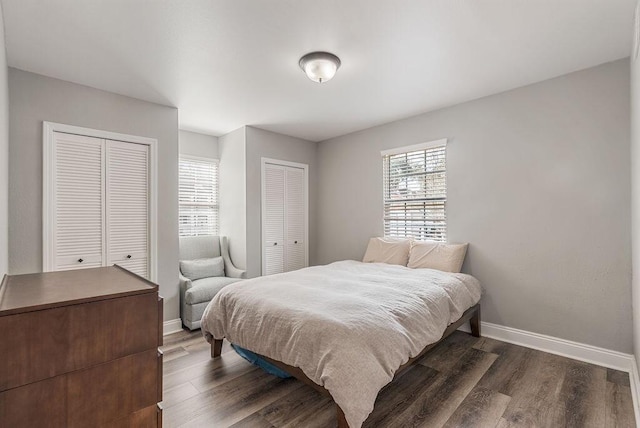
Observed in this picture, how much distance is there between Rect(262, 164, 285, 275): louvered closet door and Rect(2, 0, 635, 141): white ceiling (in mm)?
1334

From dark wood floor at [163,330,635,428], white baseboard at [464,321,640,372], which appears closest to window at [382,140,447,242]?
white baseboard at [464,321,640,372]

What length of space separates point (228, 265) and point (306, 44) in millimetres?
3048

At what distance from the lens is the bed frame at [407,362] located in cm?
174

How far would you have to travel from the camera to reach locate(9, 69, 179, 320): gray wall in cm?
→ 254

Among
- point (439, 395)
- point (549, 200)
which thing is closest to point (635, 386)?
point (439, 395)

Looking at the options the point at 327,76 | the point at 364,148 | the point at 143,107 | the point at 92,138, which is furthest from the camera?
the point at 364,148

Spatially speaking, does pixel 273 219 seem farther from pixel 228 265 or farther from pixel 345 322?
pixel 345 322

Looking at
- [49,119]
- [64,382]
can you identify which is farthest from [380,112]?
[64,382]

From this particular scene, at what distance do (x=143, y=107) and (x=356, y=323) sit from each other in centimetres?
313

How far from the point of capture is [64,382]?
39.8 inches

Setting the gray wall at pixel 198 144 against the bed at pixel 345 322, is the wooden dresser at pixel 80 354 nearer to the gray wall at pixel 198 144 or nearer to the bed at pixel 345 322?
the bed at pixel 345 322

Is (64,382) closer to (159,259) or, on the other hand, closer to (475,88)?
(159,259)

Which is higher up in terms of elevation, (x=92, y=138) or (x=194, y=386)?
(x=92, y=138)

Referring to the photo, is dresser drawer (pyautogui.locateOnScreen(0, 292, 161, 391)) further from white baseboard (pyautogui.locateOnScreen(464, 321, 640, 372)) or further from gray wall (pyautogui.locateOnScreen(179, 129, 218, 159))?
gray wall (pyautogui.locateOnScreen(179, 129, 218, 159))
